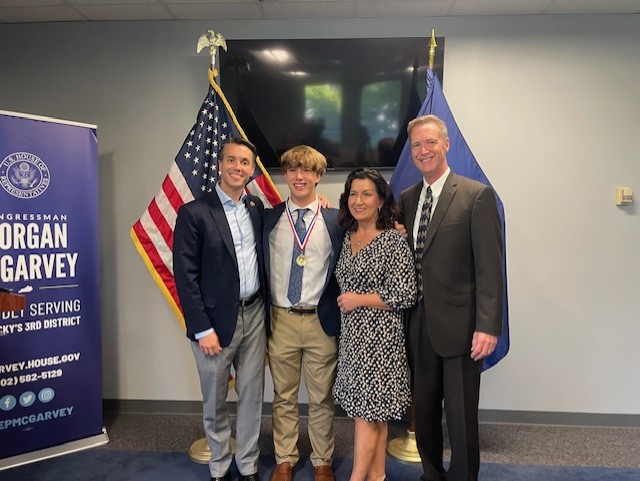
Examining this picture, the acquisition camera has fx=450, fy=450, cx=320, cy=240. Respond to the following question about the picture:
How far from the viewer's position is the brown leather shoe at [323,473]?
90.8 inches

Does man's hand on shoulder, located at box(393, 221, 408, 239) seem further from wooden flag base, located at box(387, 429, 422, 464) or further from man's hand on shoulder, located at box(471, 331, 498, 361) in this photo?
wooden flag base, located at box(387, 429, 422, 464)

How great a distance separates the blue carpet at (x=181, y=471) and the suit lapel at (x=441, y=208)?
1389 mm

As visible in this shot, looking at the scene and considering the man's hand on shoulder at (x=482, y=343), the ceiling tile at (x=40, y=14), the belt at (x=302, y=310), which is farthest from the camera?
the ceiling tile at (x=40, y=14)

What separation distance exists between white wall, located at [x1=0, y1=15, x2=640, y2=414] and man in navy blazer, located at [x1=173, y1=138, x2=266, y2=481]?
0.99 meters

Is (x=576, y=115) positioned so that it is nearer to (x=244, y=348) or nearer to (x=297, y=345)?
(x=297, y=345)

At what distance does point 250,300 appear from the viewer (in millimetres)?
2244

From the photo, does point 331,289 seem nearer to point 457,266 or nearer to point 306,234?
point 306,234

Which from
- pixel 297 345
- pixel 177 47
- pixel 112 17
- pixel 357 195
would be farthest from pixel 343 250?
pixel 112 17

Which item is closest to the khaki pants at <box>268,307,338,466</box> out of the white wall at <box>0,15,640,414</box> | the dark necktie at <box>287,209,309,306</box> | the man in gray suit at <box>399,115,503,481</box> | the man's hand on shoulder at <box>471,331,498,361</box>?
the dark necktie at <box>287,209,309,306</box>

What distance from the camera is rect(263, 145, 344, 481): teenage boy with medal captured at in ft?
7.18

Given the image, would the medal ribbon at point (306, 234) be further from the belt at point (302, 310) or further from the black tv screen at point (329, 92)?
the black tv screen at point (329, 92)

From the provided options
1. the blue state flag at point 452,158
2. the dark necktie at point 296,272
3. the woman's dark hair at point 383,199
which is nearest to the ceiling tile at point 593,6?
the blue state flag at point 452,158

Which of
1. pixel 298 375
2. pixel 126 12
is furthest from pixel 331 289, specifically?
pixel 126 12

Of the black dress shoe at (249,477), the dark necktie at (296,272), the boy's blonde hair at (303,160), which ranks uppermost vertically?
the boy's blonde hair at (303,160)
